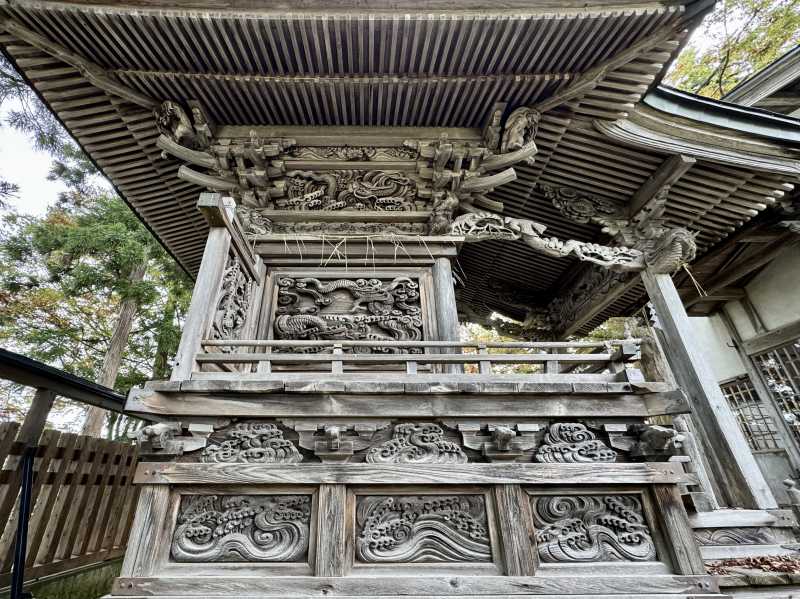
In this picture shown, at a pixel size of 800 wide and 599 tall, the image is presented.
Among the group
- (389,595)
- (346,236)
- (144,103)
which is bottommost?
(389,595)

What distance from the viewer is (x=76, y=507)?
12.3 ft

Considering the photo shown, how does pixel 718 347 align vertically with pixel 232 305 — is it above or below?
above

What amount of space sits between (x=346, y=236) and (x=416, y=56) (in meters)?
2.10

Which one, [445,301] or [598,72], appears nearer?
[598,72]

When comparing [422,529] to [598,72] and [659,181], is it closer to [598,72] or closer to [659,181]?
[598,72]

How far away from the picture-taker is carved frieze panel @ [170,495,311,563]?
2.69 m

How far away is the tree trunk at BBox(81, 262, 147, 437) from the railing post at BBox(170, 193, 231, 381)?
10242 mm

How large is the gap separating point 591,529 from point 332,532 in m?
1.84

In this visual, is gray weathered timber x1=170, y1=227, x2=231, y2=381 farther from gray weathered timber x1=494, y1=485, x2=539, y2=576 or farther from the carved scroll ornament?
the carved scroll ornament

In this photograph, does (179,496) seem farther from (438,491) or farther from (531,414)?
(531,414)

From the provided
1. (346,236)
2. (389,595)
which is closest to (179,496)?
(389,595)

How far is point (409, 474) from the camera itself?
2.87 meters

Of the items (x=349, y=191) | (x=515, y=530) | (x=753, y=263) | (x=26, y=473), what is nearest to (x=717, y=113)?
(x=753, y=263)

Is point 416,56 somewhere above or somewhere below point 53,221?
below
